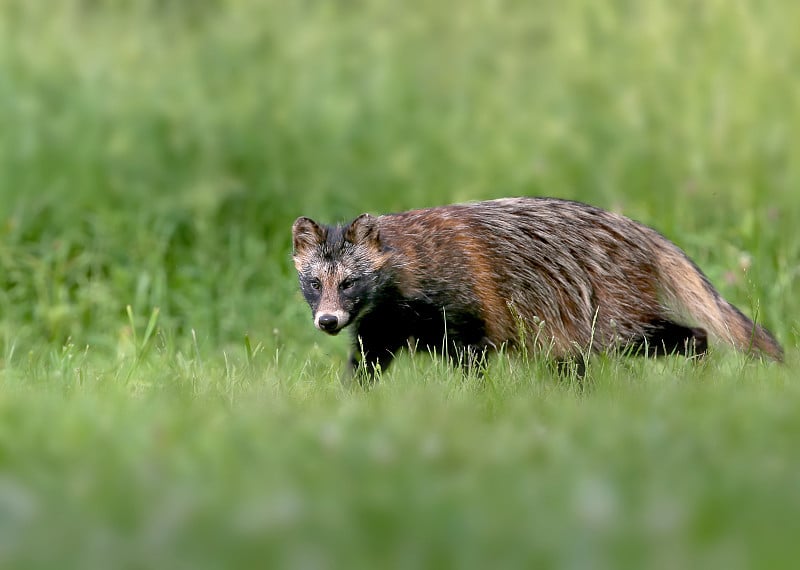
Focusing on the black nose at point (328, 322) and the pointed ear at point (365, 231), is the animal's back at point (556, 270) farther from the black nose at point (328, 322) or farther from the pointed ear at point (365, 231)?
the black nose at point (328, 322)

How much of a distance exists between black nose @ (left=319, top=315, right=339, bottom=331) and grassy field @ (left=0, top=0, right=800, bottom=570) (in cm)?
25

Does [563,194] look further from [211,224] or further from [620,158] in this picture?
[211,224]

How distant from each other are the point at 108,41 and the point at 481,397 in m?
6.59

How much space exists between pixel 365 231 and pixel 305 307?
1.67 metres

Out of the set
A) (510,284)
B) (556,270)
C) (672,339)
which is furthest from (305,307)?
(672,339)

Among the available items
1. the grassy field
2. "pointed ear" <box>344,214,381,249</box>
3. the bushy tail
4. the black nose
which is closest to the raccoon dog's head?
"pointed ear" <box>344,214,381,249</box>

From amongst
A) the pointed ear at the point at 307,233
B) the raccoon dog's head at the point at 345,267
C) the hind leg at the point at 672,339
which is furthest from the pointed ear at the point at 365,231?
the hind leg at the point at 672,339

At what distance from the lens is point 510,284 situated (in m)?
6.45

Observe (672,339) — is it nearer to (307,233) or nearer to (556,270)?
(556,270)

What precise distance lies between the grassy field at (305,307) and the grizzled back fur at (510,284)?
330 mm

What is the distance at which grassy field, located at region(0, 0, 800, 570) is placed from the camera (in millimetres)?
3000

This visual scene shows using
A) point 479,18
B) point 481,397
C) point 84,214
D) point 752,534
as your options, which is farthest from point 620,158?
point 752,534

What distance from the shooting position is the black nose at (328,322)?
5969 mm

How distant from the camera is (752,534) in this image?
2873 millimetres
